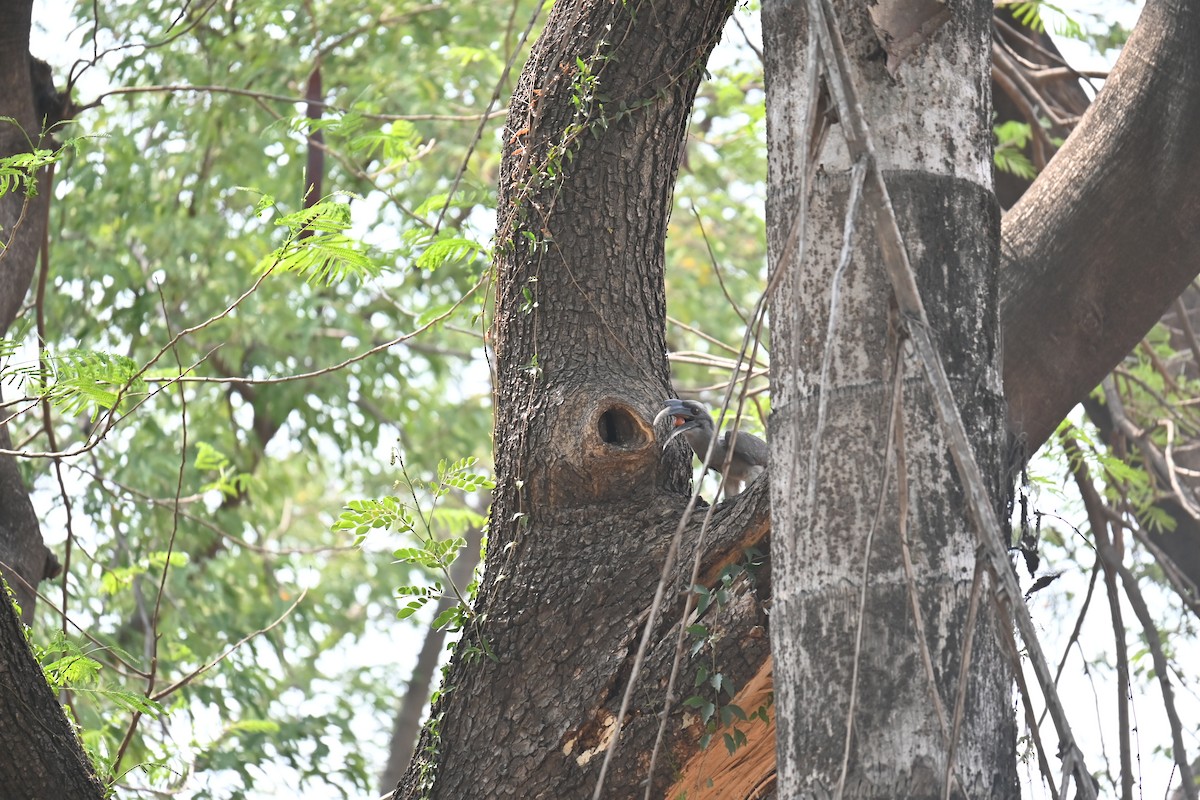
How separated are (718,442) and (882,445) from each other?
1.36 meters

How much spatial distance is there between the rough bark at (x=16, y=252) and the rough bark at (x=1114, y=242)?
2.53 m

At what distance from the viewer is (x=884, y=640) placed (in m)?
1.29

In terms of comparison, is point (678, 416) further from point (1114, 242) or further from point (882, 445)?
point (882, 445)

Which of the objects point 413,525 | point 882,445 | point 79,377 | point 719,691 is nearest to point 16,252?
point 79,377

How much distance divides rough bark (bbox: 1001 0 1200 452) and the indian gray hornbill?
0.67 meters

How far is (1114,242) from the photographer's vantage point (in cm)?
256

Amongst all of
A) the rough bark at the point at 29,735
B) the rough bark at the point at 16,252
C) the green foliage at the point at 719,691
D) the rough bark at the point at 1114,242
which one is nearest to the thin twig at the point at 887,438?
A: the green foliage at the point at 719,691

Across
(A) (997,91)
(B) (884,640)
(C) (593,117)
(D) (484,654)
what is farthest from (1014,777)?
(A) (997,91)

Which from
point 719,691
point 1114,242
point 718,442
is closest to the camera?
point 719,691

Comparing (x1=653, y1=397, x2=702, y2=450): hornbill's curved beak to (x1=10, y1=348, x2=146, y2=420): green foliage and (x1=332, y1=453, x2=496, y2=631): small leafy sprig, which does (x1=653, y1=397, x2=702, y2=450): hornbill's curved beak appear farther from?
(x1=10, y1=348, x2=146, y2=420): green foliage

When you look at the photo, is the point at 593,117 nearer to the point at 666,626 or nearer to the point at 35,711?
the point at 666,626

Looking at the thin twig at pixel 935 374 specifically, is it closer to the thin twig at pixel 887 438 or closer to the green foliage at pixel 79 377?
the thin twig at pixel 887 438

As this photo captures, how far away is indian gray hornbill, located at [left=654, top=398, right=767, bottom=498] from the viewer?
8.99 ft

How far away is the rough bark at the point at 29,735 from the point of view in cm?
213
